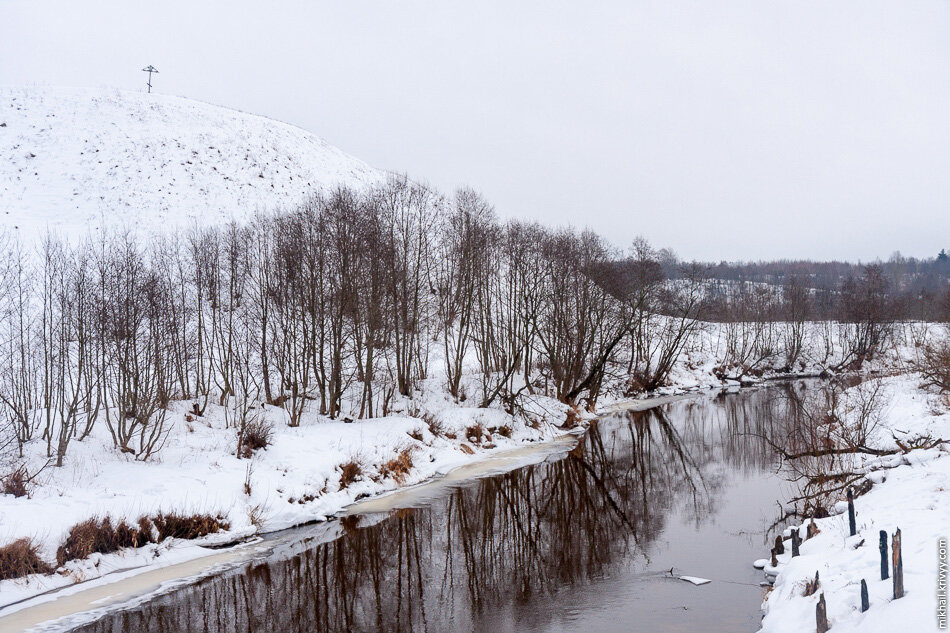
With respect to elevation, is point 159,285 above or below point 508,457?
above

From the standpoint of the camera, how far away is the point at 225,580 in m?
13.1

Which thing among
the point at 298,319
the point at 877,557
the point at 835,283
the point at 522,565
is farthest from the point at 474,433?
the point at 835,283

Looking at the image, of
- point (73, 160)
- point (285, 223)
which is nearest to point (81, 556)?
point (285, 223)

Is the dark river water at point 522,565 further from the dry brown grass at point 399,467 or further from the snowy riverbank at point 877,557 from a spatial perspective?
the dry brown grass at point 399,467

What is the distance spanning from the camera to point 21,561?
1193 cm

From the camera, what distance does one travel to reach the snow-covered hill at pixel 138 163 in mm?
49031

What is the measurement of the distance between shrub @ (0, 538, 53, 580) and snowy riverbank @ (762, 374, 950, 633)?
540 inches

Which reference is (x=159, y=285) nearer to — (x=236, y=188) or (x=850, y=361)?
(x=236, y=188)

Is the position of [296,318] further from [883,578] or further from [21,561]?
[883,578]

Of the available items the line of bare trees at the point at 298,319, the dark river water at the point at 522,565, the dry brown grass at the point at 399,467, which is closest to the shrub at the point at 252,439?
the line of bare trees at the point at 298,319

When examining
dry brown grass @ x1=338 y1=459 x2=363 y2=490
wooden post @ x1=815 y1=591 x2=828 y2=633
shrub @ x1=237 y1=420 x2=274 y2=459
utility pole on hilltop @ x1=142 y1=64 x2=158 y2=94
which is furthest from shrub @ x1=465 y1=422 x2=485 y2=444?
utility pole on hilltop @ x1=142 y1=64 x2=158 y2=94

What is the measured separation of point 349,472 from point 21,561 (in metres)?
9.92

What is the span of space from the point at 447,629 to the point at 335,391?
59.8ft

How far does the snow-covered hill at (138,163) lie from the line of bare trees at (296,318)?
7482mm
